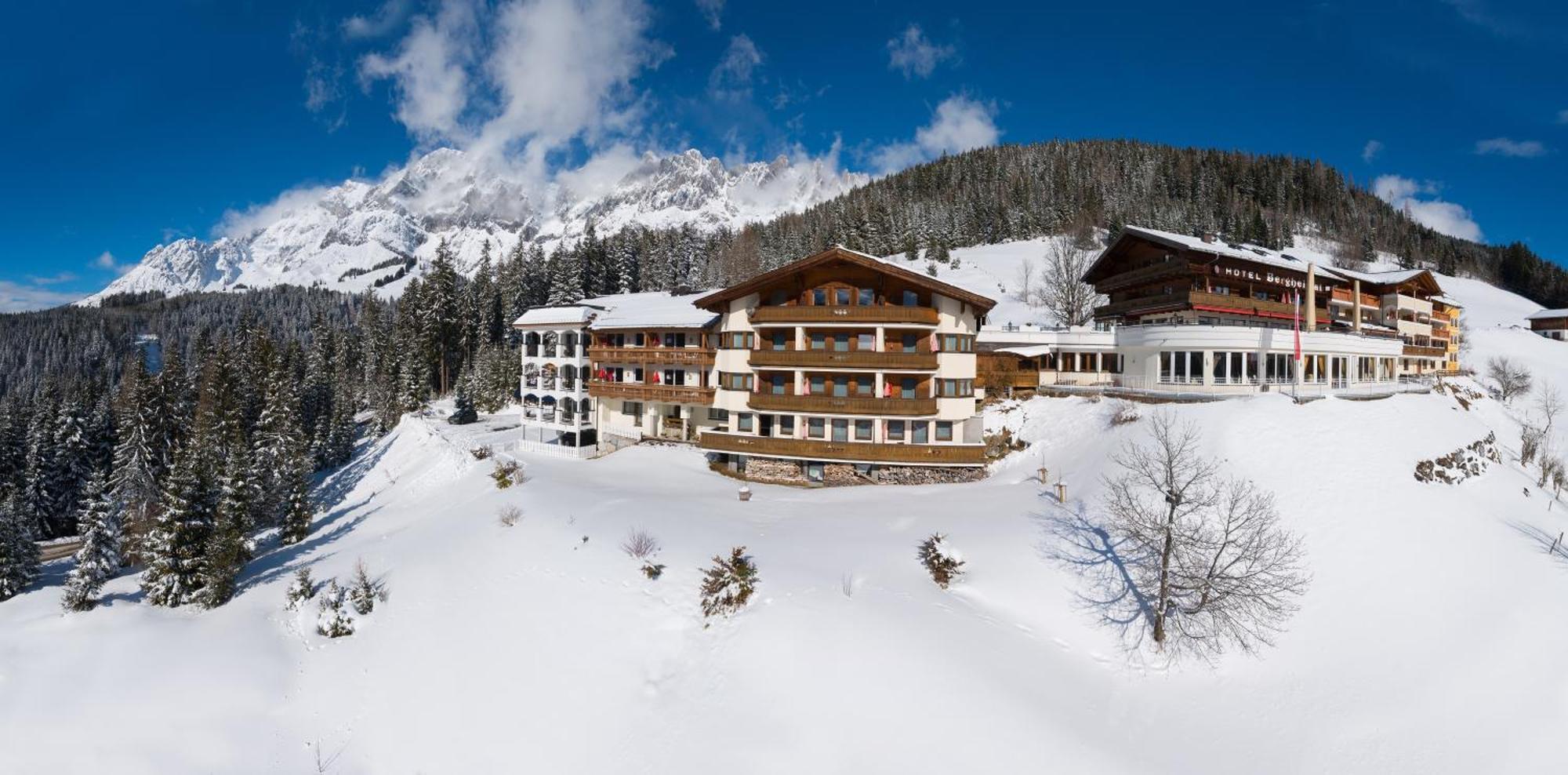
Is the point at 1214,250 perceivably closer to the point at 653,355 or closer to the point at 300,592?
the point at 653,355

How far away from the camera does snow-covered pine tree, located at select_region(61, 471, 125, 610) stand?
2695cm

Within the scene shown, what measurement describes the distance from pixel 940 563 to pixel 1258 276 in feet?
143

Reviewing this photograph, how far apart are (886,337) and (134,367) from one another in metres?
72.7

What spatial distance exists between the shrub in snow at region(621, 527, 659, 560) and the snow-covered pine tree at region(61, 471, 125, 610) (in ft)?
75.9

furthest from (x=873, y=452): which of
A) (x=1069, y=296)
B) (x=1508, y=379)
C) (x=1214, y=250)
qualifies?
(x=1508, y=379)

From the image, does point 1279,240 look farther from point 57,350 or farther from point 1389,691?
point 57,350

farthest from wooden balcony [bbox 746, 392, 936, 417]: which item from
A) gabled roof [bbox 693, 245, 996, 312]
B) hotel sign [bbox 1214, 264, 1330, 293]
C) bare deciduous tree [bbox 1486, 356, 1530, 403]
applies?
bare deciduous tree [bbox 1486, 356, 1530, 403]

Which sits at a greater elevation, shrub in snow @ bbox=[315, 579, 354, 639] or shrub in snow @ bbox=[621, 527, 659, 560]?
shrub in snow @ bbox=[621, 527, 659, 560]

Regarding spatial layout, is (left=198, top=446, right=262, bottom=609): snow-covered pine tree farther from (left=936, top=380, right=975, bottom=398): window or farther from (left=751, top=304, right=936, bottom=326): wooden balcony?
(left=936, top=380, right=975, bottom=398): window

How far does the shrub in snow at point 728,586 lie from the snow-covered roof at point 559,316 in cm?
2838

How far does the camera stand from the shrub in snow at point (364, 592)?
915 inches

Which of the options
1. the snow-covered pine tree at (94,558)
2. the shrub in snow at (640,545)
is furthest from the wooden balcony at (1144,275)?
the snow-covered pine tree at (94,558)

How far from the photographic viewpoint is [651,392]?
40281 millimetres

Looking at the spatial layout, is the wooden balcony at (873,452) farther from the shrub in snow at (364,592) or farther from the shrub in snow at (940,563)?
the shrub in snow at (364,592)
